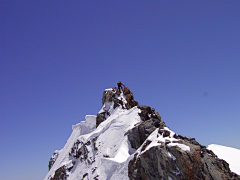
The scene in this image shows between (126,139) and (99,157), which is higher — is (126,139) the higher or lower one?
the higher one

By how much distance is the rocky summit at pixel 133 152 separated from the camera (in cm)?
1783

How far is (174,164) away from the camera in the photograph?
17.7 metres

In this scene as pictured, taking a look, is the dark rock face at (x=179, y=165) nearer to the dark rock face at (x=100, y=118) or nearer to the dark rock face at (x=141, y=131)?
the dark rock face at (x=141, y=131)

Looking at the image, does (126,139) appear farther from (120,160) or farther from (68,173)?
(68,173)

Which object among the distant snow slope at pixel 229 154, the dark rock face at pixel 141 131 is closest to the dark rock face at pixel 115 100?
the dark rock face at pixel 141 131

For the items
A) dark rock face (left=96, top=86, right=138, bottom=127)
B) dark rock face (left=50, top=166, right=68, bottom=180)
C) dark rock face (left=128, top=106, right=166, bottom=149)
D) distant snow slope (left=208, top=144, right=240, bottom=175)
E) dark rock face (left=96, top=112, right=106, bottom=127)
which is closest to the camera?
dark rock face (left=128, top=106, right=166, bottom=149)

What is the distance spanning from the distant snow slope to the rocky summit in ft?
65.1

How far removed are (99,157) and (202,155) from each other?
1845cm

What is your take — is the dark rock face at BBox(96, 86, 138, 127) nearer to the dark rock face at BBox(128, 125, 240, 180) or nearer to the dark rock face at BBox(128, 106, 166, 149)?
the dark rock face at BBox(128, 106, 166, 149)

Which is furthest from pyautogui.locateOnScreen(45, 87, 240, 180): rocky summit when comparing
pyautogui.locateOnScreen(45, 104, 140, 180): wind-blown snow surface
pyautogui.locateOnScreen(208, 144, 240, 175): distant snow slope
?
pyautogui.locateOnScreen(208, 144, 240, 175): distant snow slope

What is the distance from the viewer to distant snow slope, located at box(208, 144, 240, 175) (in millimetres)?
36406

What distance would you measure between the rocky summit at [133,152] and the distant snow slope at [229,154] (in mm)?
19851

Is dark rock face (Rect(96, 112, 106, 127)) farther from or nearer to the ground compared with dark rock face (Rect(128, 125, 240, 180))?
farther from the ground

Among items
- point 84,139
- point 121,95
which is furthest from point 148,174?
point 121,95
